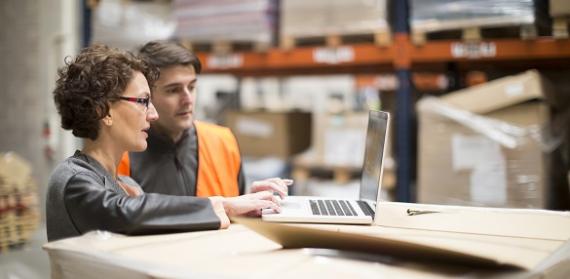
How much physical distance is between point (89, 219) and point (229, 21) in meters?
2.81

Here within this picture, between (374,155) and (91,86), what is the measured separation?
3.23ft

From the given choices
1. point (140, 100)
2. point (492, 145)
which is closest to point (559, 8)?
point (492, 145)

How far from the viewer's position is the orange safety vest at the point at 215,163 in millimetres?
2480

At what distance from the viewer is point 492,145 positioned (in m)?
3.20

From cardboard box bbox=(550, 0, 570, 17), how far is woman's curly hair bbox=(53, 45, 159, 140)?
2524 millimetres

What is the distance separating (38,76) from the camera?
516 centimetres

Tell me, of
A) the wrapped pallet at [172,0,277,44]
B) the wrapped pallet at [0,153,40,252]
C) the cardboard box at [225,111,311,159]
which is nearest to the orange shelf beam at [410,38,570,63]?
the wrapped pallet at [172,0,277,44]

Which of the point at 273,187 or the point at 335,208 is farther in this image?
the point at 273,187

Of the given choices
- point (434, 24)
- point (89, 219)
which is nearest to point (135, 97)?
point (89, 219)

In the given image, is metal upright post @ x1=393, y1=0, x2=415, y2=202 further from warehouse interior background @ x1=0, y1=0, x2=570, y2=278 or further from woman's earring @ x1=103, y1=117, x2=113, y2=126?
woman's earring @ x1=103, y1=117, x2=113, y2=126

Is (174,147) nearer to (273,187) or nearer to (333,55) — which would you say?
(273,187)

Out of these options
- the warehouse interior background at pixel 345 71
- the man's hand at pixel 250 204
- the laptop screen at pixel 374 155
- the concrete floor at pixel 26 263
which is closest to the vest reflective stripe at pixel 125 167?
the man's hand at pixel 250 204

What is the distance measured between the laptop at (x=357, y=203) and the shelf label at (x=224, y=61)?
222cm

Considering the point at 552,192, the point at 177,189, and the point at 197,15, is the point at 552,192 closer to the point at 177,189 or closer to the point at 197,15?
the point at 177,189
